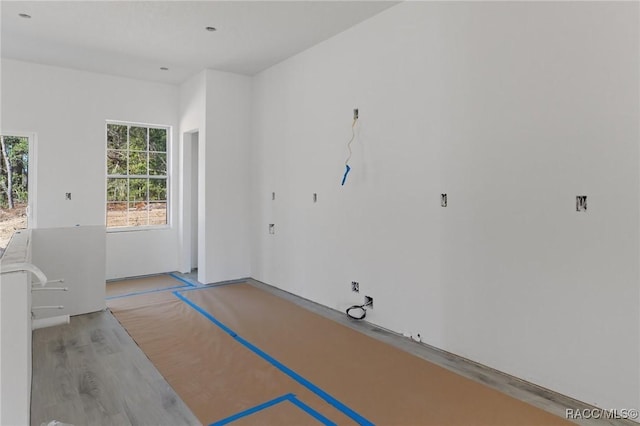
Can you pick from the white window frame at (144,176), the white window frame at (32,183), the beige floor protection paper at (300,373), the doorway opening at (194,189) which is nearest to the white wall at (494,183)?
the beige floor protection paper at (300,373)

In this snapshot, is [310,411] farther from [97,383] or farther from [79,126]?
[79,126]

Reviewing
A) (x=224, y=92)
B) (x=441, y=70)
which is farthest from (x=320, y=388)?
(x=224, y=92)

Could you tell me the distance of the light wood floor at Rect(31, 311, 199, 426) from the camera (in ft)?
7.91

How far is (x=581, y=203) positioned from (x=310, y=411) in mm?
2170

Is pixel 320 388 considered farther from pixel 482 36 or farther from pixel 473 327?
pixel 482 36

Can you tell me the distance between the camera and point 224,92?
19.0ft

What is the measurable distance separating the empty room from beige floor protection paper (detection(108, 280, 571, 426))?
0.02m

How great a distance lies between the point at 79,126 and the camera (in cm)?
569

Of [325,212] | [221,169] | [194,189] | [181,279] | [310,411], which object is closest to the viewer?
[310,411]

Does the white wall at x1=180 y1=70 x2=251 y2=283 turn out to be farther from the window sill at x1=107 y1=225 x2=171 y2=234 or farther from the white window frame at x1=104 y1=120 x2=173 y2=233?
the window sill at x1=107 y1=225 x2=171 y2=234

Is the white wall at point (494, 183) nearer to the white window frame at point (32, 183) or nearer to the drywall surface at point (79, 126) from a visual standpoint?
the drywall surface at point (79, 126)

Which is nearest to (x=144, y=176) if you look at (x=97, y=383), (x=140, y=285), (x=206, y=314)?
(x=140, y=285)

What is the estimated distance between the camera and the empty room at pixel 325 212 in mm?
2424

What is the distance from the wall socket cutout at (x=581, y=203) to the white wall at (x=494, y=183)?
0.03 metres
